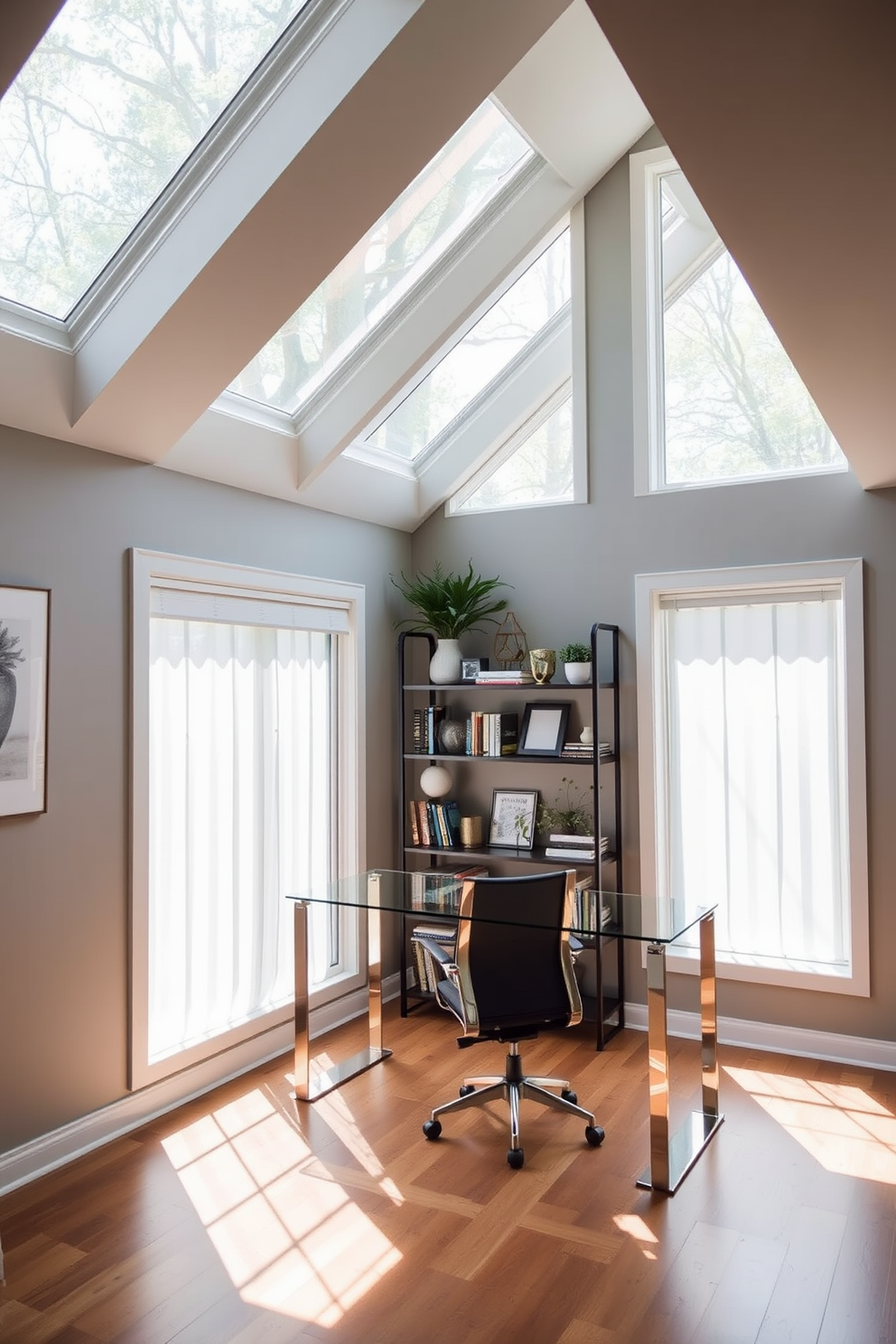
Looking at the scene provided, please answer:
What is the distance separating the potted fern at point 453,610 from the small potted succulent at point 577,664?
0.52 metres

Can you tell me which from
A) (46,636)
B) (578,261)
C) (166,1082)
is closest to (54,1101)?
(166,1082)

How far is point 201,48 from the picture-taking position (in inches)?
104

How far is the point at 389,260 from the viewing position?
3.78 m

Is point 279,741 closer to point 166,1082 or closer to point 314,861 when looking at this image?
point 314,861

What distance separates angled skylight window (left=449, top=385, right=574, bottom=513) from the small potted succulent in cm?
77

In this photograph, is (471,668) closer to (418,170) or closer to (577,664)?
(577,664)

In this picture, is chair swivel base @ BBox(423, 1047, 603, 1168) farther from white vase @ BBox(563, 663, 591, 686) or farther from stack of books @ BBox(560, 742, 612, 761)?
white vase @ BBox(563, 663, 591, 686)

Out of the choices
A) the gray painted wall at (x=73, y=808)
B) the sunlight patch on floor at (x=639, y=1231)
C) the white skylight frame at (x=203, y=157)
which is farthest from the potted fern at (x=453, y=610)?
the sunlight patch on floor at (x=639, y=1231)

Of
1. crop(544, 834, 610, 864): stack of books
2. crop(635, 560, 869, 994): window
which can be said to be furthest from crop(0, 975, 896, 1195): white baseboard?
crop(544, 834, 610, 864): stack of books

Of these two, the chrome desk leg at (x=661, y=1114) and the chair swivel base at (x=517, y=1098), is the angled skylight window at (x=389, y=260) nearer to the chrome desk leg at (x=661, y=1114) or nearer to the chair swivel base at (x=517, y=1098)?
the chrome desk leg at (x=661, y=1114)

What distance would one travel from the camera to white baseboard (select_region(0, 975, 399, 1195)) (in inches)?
123

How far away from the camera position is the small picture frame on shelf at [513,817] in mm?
4734

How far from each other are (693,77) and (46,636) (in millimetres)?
2492

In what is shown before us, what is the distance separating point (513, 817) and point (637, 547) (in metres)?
1.45
